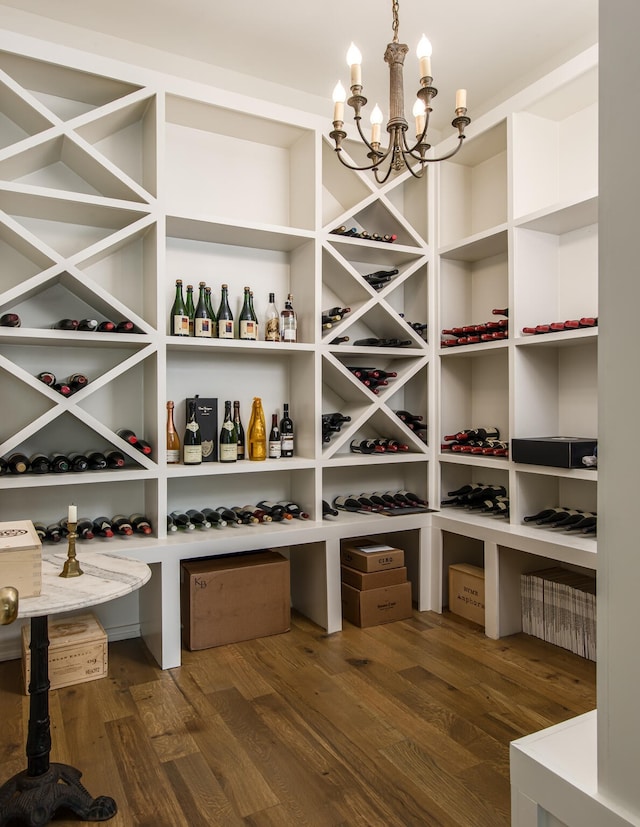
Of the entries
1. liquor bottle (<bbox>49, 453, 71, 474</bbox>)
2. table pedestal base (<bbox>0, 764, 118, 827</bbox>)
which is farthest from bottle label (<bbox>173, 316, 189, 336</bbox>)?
table pedestal base (<bbox>0, 764, 118, 827</bbox>)

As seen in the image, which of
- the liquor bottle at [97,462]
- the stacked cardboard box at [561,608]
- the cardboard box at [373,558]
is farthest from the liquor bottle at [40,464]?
the stacked cardboard box at [561,608]

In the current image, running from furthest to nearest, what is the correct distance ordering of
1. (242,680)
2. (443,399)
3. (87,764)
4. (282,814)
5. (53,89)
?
1. (443,399)
2. (53,89)
3. (242,680)
4. (87,764)
5. (282,814)

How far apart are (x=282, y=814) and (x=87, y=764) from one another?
685 mm

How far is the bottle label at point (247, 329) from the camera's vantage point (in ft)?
9.96

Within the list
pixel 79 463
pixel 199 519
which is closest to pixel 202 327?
pixel 79 463

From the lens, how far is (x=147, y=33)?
115 inches

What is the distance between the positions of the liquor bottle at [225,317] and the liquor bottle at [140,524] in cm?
100

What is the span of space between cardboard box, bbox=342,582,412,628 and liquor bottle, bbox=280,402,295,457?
796 millimetres

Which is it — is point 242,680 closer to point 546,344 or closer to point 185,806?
point 185,806

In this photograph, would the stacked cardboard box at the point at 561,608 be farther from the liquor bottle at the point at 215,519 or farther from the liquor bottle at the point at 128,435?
the liquor bottle at the point at 128,435

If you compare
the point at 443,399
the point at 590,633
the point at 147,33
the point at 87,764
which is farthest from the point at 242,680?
the point at 147,33

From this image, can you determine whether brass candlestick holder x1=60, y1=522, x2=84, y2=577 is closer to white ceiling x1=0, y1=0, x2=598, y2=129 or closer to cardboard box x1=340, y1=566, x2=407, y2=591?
cardboard box x1=340, y1=566, x2=407, y2=591

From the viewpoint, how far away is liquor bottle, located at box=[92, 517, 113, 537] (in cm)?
271

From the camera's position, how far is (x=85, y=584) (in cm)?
157
